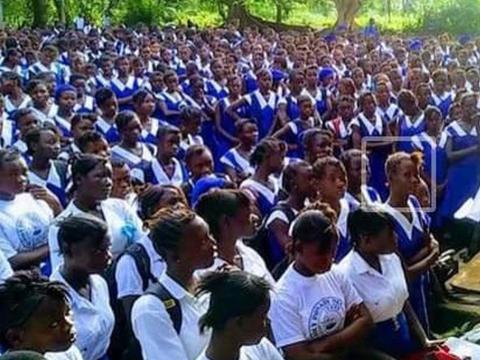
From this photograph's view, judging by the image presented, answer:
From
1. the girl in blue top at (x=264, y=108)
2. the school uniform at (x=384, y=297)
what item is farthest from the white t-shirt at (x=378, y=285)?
the girl in blue top at (x=264, y=108)

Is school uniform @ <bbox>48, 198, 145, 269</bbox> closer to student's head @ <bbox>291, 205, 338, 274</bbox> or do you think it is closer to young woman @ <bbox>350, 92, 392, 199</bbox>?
student's head @ <bbox>291, 205, 338, 274</bbox>

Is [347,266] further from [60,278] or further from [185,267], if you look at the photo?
[60,278]

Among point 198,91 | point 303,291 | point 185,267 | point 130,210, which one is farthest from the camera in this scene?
point 198,91

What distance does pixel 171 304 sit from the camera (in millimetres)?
3061

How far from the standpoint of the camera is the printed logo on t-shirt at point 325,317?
139 inches

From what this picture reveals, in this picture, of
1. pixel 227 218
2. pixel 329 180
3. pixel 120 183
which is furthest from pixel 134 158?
pixel 227 218

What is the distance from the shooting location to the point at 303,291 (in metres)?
3.52

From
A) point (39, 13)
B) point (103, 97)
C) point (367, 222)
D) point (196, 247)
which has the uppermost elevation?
point (196, 247)

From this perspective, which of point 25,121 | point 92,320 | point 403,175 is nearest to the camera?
point 92,320

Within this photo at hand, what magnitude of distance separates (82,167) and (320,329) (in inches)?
63.5

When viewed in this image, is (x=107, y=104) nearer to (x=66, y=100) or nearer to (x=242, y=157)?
(x=66, y=100)

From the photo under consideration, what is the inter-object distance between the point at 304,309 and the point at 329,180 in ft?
4.67

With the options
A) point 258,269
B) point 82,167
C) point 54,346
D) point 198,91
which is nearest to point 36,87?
point 198,91

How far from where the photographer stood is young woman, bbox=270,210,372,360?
3520 mm
